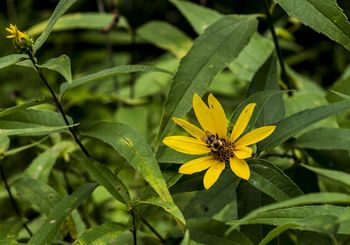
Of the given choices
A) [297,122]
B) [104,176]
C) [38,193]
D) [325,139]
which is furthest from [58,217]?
[325,139]

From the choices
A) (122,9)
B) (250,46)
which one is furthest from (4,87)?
(250,46)

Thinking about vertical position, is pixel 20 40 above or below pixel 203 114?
above

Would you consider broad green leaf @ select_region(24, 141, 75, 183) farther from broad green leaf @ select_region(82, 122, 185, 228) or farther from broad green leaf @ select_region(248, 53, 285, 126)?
broad green leaf @ select_region(248, 53, 285, 126)

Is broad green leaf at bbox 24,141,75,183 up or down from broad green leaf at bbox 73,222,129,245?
up

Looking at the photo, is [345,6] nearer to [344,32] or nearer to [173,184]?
[344,32]

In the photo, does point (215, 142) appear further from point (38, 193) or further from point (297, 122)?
point (38, 193)

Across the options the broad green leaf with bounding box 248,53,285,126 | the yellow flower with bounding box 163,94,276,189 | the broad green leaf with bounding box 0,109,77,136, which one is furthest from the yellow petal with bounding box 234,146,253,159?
the broad green leaf with bounding box 0,109,77,136

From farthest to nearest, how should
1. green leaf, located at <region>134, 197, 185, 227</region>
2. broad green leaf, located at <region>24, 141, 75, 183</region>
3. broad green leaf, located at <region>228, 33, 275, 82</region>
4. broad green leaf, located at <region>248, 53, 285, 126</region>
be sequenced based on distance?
broad green leaf, located at <region>228, 33, 275, 82</region> < broad green leaf, located at <region>24, 141, 75, 183</region> < broad green leaf, located at <region>248, 53, 285, 126</region> < green leaf, located at <region>134, 197, 185, 227</region>
